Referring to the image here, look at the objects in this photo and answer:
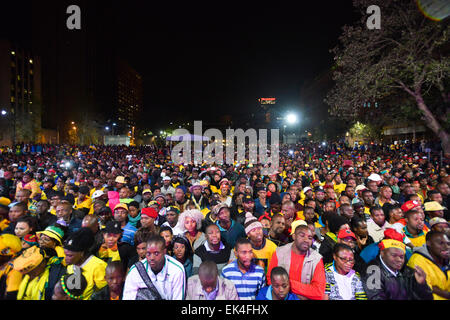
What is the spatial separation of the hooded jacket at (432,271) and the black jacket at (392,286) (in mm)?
122

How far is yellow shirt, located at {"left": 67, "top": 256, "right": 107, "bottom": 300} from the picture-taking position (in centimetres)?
317

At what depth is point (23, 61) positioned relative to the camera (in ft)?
219

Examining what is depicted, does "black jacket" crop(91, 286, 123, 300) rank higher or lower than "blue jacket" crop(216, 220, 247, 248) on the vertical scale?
lower

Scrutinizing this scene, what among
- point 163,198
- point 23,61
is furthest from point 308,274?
point 23,61

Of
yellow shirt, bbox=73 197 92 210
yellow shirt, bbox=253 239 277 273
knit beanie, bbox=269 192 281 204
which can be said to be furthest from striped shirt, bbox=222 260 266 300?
yellow shirt, bbox=73 197 92 210

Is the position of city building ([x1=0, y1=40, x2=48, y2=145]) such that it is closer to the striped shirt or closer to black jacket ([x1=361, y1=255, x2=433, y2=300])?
the striped shirt

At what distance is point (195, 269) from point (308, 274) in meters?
1.42

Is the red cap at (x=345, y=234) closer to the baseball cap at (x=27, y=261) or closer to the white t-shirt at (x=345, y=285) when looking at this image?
the white t-shirt at (x=345, y=285)

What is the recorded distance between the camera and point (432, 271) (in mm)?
3129

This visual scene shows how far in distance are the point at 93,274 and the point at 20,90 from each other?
80.9 metres

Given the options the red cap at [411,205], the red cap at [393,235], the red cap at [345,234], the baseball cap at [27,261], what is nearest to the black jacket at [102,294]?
the baseball cap at [27,261]

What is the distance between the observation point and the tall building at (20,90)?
47656mm

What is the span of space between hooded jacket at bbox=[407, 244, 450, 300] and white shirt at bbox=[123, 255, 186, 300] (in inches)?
105
